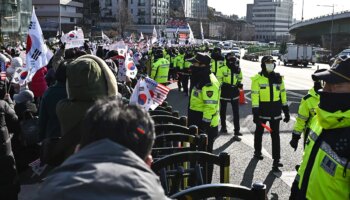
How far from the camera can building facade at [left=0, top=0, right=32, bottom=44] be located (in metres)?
48.4

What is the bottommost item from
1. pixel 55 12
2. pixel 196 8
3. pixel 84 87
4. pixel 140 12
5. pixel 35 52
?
pixel 84 87

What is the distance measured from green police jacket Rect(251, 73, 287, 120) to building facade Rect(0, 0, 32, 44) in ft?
141

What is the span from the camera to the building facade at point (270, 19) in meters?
166

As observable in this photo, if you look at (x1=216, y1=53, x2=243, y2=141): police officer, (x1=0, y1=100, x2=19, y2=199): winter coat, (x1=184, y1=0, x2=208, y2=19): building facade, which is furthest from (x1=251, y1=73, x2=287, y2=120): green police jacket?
(x1=184, y1=0, x2=208, y2=19): building facade

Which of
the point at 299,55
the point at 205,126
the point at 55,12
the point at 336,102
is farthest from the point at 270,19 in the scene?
the point at 336,102

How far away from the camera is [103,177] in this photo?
1485 mm

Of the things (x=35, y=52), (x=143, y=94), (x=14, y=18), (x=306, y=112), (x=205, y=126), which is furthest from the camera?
(x=14, y=18)

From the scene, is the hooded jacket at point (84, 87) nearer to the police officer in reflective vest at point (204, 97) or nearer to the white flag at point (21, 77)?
the police officer in reflective vest at point (204, 97)

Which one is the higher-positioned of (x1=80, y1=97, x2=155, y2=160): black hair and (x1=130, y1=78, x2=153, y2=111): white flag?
(x1=80, y1=97, x2=155, y2=160): black hair

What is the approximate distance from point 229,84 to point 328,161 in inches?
318

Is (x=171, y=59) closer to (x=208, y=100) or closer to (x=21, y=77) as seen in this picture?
(x=21, y=77)

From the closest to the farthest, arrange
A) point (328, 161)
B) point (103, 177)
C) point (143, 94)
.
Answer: point (103, 177)
point (328, 161)
point (143, 94)

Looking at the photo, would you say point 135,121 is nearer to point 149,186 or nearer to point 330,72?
point 149,186

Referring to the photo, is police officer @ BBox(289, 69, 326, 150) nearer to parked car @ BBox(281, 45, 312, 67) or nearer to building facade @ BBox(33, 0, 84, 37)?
parked car @ BBox(281, 45, 312, 67)
